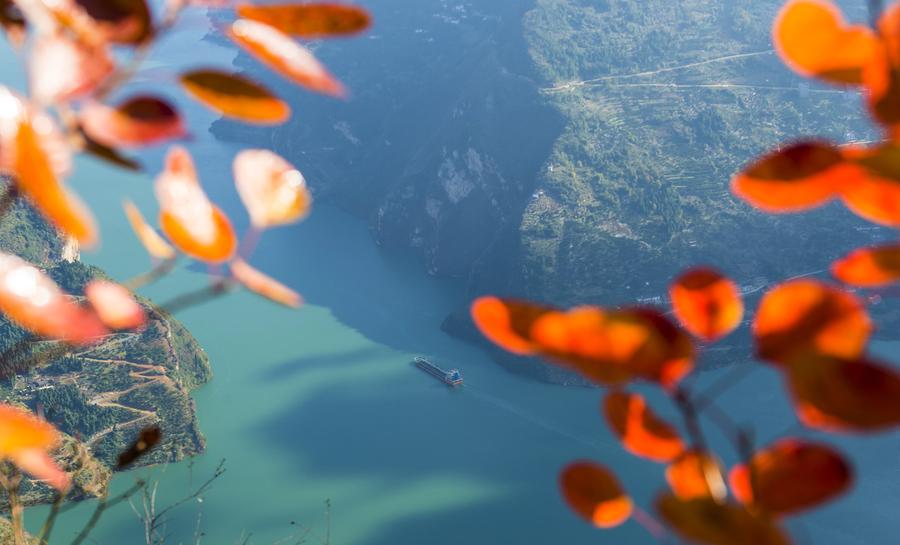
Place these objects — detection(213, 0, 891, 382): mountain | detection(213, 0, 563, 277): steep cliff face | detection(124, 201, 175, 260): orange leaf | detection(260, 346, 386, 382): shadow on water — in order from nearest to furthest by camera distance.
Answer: detection(124, 201, 175, 260): orange leaf < detection(260, 346, 386, 382): shadow on water < detection(213, 0, 891, 382): mountain < detection(213, 0, 563, 277): steep cliff face

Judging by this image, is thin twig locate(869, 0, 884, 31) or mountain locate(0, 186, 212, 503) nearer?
thin twig locate(869, 0, 884, 31)

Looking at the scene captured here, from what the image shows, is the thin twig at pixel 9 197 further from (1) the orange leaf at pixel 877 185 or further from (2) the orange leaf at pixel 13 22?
(1) the orange leaf at pixel 877 185

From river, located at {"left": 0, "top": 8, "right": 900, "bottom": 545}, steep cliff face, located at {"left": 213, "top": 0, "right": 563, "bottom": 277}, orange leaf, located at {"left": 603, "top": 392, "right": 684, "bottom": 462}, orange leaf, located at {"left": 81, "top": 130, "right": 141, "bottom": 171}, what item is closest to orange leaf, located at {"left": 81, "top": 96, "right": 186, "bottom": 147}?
orange leaf, located at {"left": 81, "top": 130, "right": 141, "bottom": 171}

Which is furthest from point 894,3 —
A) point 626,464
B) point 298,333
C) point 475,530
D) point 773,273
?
point 773,273

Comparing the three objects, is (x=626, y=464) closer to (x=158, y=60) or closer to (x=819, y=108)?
(x=819, y=108)

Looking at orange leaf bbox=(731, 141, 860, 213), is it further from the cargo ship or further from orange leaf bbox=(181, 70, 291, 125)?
the cargo ship

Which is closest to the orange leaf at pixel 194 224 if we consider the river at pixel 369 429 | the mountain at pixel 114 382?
the river at pixel 369 429

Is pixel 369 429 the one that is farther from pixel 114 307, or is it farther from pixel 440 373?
pixel 114 307

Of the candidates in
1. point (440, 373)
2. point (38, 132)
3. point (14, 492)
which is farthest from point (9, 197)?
point (440, 373)
